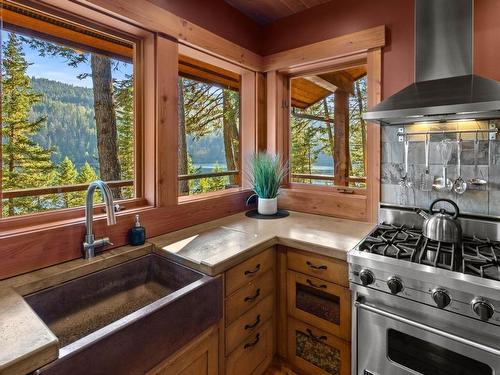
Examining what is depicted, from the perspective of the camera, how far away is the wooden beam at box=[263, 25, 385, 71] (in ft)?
6.16

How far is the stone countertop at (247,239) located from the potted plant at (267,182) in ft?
0.56

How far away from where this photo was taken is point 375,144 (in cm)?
194

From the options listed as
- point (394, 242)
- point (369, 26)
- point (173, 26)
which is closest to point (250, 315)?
point (394, 242)

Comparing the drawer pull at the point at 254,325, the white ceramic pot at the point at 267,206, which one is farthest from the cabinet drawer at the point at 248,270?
the white ceramic pot at the point at 267,206

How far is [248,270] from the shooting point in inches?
58.7

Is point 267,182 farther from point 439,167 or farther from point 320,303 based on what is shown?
point 439,167

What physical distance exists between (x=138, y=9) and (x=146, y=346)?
161cm

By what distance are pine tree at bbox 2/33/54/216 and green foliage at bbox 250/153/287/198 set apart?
4.40 ft

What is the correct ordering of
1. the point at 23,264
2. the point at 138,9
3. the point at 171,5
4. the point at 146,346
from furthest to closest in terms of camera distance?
the point at 171,5 → the point at 138,9 → the point at 23,264 → the point at 146,346

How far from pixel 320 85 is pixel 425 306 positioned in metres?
1.79

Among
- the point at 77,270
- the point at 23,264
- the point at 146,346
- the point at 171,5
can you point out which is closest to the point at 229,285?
the point at 146,346

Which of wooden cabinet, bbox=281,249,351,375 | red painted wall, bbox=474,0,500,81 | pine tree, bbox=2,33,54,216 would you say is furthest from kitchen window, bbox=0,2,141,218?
red painted wall, bbox=474,0,500,81

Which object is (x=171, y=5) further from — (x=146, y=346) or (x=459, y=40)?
(x=146, y=346)

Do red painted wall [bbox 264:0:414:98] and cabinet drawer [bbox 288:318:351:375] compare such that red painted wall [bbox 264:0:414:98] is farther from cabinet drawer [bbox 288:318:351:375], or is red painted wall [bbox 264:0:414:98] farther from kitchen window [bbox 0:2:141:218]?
cabinet drawer [bbox 288:318:351:375]
